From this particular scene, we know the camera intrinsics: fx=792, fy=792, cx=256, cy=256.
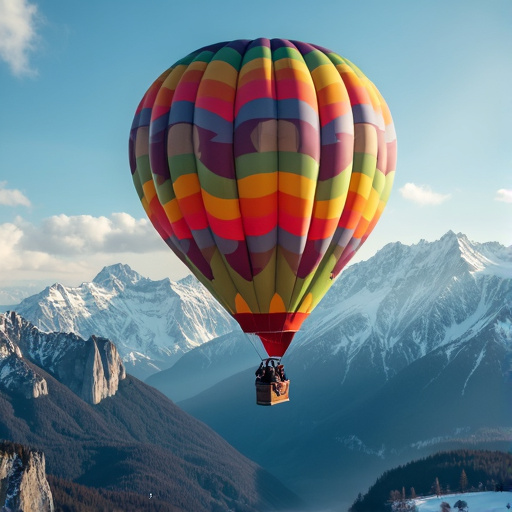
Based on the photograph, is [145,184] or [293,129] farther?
[145,184]

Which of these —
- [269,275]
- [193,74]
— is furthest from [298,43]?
[269,275]

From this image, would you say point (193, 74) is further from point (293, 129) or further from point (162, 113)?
point (293, 129)

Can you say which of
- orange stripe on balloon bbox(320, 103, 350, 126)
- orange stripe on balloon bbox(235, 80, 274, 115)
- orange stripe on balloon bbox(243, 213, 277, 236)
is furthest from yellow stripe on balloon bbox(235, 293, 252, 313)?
orange stripe on balloon bbox(320, 103, 350, 126)

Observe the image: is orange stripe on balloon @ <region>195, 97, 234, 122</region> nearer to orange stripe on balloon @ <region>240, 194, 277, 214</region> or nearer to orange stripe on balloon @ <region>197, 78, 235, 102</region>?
orange stripe on balloon @ <region>197, 78, 235, 102</region>

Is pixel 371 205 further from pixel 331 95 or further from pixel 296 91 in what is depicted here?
pixel 296 91

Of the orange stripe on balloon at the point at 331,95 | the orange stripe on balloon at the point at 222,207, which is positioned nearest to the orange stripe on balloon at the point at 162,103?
the orange stripe on balloon at the point at 222,207

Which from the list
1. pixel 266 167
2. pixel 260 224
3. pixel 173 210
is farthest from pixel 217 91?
pixel 260 224

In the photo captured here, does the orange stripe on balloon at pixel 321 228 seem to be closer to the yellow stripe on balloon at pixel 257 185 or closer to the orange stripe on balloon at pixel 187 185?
the yellow stripe on balloon at pixel 257 185
